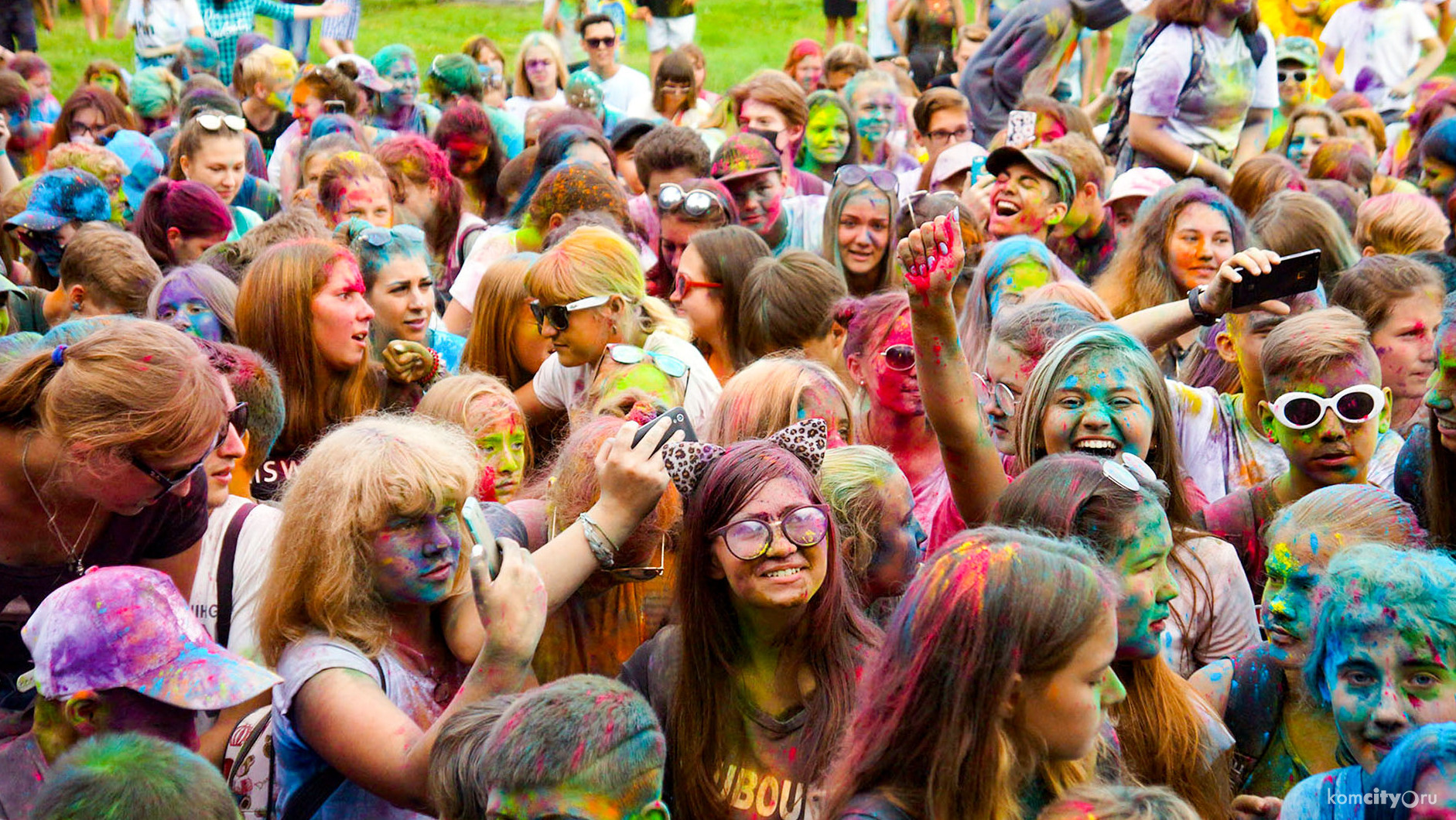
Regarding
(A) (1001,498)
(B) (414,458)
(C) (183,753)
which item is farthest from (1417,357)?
(C) (183,753)

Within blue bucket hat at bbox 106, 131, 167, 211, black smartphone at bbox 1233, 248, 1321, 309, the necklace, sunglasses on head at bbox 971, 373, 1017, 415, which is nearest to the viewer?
the necklace

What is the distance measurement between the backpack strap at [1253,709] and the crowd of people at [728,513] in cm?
1

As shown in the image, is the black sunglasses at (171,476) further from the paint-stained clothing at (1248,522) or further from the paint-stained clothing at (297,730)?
the paint-stained clothing at (1248,522)

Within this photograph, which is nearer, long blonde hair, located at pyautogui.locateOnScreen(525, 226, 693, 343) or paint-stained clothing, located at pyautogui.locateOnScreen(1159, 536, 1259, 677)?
paint-stained clothing, located at pyautogui.locateOnScreen(1159, 536, 1259, 677)

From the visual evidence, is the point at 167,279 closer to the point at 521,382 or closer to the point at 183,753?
the point at 521,382

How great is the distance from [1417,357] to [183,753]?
435 cm

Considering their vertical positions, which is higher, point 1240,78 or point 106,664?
point 1240,78

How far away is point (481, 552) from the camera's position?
2.63 m

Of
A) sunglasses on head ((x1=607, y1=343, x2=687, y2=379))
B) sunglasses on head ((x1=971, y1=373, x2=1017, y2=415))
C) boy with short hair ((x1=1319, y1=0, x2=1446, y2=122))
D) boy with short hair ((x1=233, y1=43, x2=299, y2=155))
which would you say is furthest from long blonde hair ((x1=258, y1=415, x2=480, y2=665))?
boy with short hair ((x1=1319, y1=0, x2=1446, y2=122))

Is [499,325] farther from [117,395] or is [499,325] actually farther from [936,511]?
[117,395]

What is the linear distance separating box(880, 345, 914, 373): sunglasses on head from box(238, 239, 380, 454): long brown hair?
71.3 inches

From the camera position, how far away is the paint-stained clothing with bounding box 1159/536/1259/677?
134 inches

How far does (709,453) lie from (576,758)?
99 centimetres

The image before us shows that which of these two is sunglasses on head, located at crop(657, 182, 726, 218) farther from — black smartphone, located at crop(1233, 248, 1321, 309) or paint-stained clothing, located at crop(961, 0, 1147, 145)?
paint-stained clothing, located at crop(961, 0, 1147, 145)
